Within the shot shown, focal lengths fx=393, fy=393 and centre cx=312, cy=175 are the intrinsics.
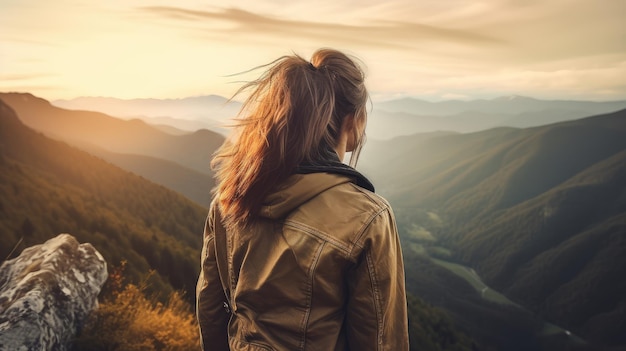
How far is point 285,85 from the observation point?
186 cm

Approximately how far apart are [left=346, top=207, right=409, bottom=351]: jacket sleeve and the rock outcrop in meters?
3.27

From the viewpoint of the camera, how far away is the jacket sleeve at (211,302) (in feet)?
7.84

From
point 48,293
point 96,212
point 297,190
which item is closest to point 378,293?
point 297,190

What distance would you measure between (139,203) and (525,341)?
328 ft

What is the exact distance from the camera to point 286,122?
181 centimetres

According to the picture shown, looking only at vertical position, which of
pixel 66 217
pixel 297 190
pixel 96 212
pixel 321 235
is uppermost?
pixel 297 190

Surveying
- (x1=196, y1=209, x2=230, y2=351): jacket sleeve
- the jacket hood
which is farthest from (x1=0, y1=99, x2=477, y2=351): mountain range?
the jacket hood

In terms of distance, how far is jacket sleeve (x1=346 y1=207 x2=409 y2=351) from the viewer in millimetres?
1717

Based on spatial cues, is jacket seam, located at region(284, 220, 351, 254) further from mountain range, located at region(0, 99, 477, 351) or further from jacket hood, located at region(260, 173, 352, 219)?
mountain range, located at region(0, 99, 477, 351)

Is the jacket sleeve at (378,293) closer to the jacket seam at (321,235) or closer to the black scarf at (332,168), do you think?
the jacket seam at (321,235)

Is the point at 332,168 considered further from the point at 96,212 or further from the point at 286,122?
the point at 96,212

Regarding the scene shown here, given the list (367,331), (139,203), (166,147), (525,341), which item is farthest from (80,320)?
(525,341)

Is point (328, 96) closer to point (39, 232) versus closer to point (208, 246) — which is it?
point (208, 246)

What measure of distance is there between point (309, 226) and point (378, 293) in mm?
432
